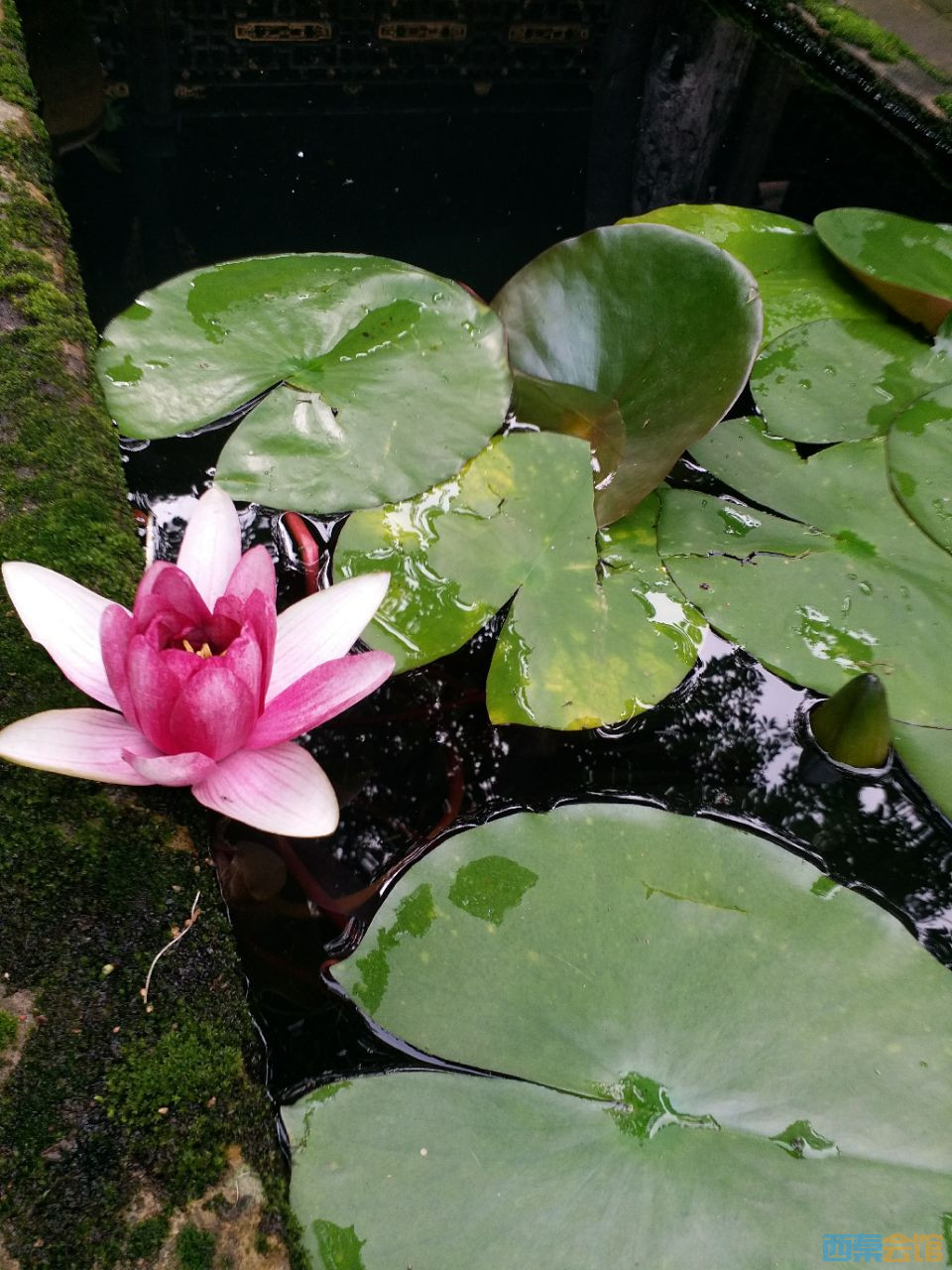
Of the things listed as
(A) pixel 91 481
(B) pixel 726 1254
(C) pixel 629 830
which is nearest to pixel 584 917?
(C) pixel 629 830

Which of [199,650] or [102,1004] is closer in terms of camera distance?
[102,1004]

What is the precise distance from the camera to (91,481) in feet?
4.71

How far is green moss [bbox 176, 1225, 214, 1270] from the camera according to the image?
31.9 inches

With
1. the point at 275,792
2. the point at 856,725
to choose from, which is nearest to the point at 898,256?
the point at 856,725

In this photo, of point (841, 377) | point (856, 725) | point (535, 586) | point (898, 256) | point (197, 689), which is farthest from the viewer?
point (898, 256)

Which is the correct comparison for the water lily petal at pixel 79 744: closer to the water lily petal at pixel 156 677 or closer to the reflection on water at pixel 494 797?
the water lily petal at pixel 156 677

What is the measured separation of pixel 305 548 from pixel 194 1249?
111cm

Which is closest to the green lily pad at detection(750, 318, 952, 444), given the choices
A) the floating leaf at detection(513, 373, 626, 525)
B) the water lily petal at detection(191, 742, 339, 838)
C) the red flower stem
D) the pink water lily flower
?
the floating leaf at detection(513, 373, 626, 525)

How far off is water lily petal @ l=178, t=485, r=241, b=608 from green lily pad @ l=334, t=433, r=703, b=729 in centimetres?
25

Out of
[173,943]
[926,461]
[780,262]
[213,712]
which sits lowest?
[173,943]

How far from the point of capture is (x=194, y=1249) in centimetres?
82

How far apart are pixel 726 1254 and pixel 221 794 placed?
733mm

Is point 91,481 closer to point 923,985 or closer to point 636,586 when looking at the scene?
point 636,586

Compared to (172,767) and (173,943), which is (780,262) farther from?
(173,943)
